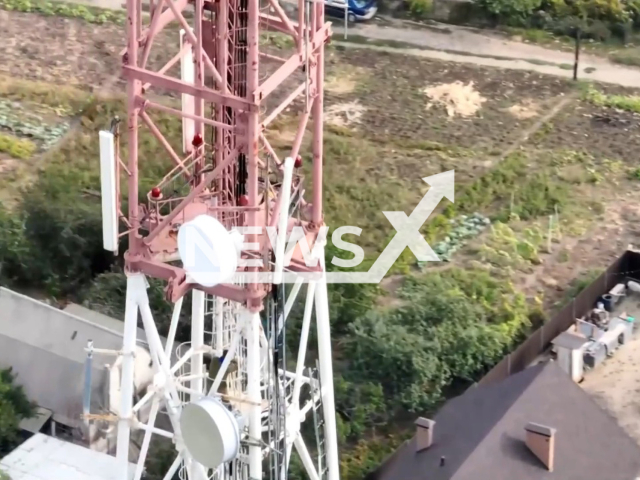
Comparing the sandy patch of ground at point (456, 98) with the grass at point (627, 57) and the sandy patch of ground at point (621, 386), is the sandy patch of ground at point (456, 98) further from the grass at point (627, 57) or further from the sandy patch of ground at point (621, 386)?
the sandy patch of ground at point (621, 386)

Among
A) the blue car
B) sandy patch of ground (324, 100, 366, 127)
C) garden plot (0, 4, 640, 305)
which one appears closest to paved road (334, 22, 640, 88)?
the blue car

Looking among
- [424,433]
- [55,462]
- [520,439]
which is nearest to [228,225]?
[424,433]

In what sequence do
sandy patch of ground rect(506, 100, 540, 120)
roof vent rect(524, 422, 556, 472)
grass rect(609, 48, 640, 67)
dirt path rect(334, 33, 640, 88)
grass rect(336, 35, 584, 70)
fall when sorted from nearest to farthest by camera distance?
roof vent rect(524, 422, 556, 472) < sandy patch of ground rect(506, 100, 540, 120) < dirt path rect(334, 33, 640, 88) < grass rect(336, 35, 584, 70) < grass rect(609, 48, 640, 67)

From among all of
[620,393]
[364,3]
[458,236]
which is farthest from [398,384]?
[364,3]

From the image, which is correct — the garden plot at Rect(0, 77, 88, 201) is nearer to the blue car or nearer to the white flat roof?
the blue car

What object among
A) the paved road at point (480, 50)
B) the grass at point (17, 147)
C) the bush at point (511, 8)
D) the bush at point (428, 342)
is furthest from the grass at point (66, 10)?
the bush at point (428, 342)

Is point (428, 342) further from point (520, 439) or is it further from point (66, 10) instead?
point (66, 10)
